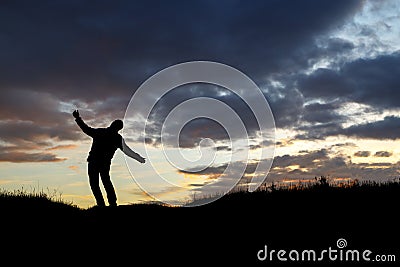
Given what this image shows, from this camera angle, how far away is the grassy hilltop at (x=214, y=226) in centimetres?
1215

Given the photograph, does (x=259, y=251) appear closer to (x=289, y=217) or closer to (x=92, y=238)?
(x=289, y=217)

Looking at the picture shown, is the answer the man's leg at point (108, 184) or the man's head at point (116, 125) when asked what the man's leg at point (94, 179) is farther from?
the man's head at point (116, 125)

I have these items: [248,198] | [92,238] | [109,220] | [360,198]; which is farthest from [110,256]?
[360,198]

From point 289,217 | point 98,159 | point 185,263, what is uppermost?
point 98,159

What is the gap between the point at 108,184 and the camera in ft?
58.6

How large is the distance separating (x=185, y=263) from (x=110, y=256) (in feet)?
7.10

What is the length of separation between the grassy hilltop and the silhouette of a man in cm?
102

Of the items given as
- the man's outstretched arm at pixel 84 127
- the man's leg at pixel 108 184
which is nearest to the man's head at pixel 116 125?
the man's outstretched arm at pixel 84 127

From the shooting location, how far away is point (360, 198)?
15.5 meters

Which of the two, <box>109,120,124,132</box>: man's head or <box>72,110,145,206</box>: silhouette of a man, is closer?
<box>72,110,145,206</box>: silhouette of a man

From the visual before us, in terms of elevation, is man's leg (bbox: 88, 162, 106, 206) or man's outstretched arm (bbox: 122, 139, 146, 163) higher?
man's outstretched arm (bbox: 122, 139, 146, 163)

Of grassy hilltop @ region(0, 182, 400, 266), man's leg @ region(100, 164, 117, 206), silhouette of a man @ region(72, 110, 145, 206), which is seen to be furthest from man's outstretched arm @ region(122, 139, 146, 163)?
grassy hilltop @ region(0, 182, 400, 266)

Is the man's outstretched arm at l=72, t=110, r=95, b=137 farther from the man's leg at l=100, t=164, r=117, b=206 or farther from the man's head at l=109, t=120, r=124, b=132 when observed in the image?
the man's leg at l=100, t=164, r=117, b=206

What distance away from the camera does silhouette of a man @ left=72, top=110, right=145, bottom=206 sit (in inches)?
697
